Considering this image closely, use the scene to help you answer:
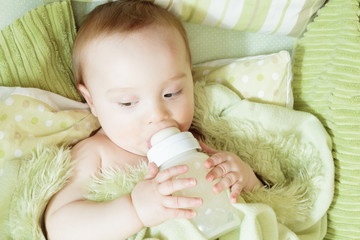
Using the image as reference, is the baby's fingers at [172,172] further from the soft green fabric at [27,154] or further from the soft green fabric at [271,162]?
the soft green fabric at [27,154]

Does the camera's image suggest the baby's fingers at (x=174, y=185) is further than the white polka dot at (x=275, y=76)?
No

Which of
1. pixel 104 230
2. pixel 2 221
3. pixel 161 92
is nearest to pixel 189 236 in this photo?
pixel 104 230

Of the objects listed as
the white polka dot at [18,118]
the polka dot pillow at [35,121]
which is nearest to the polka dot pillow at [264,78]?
the polka dot pillow at [35,121]

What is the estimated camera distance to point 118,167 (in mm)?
1090

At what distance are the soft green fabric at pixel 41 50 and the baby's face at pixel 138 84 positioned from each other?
0.40 ft

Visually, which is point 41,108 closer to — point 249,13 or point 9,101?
point 9,101

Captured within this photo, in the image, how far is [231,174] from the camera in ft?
3.26

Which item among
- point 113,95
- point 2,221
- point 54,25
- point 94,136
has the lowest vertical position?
point 2,221

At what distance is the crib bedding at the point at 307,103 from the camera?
3.32ft

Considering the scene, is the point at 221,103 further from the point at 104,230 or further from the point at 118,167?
the point at 104,230

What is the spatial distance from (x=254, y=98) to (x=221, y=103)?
0.33ft

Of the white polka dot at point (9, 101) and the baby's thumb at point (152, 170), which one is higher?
the white polka dot at point (9, 101)

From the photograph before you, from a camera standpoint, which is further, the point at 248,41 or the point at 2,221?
the point at 248,41

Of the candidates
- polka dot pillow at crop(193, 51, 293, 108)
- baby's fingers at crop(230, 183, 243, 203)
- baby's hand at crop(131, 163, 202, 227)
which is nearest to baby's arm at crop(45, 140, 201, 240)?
baby's hand at crop(131, 163, 202, 227)
